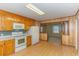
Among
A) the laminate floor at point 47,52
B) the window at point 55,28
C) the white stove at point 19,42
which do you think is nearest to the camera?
the laminate floor at point 47,52

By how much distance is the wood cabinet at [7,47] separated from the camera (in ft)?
12.4

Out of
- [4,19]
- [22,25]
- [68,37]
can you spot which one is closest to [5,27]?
[4,19]

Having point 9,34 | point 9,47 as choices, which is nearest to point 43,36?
point 9,34

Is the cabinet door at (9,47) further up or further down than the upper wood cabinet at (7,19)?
further down

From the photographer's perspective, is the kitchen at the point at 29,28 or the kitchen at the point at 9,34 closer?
the kitchen at the point at 29,28

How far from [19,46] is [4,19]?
1.77m

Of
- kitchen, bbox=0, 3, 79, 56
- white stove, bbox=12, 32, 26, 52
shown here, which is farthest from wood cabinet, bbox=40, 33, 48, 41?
white stove, bbox=12, 32, 26, 52

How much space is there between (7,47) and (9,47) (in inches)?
5.9

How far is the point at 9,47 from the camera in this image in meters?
4.20

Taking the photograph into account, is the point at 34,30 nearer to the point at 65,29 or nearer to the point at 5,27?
the point at 65,29

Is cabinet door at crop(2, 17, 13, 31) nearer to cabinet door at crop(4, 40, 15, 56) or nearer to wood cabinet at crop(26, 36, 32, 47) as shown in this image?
cabinet door at crop(4, 40, 15, 56)

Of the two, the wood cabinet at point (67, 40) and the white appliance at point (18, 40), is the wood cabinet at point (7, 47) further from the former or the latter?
the wood cabinet at point (67, 40)

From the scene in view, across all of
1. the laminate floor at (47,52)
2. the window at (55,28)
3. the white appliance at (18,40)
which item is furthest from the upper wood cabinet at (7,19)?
the window at (55,28)

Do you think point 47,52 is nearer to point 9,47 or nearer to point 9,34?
point 9,47
